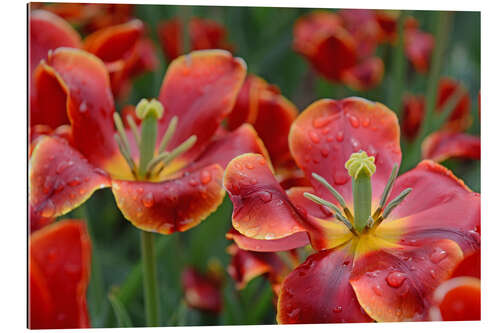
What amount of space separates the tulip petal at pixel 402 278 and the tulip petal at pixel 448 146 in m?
0.35

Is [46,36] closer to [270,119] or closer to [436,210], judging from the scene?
[270,119]

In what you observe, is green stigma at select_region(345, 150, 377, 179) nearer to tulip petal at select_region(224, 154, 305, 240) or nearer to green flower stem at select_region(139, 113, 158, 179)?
tulip petal at select_region(224, 154, 305, 240)

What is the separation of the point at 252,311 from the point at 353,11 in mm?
639

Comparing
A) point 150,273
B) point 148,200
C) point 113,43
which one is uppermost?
point 113,43

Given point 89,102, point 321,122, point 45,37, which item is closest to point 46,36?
point 45,37

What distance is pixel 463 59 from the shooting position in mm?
1556

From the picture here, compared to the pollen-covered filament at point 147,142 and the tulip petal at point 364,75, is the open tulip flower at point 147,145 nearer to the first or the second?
the pollen-covered filament at point 147,142

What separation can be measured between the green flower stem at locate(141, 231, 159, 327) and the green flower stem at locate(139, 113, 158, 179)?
87 mm

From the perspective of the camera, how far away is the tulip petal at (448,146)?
42.7 inches

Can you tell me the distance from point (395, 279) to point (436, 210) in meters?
0.14

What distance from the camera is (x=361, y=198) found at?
0.78m

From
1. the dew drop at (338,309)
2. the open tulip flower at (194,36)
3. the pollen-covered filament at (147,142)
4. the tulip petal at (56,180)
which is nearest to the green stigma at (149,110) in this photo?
the pollen-covered filament at (147,142)

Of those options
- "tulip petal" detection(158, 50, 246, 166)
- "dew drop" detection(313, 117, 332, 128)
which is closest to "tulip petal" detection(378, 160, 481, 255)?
"dew drop" detection(313, 117, 332, 128)
